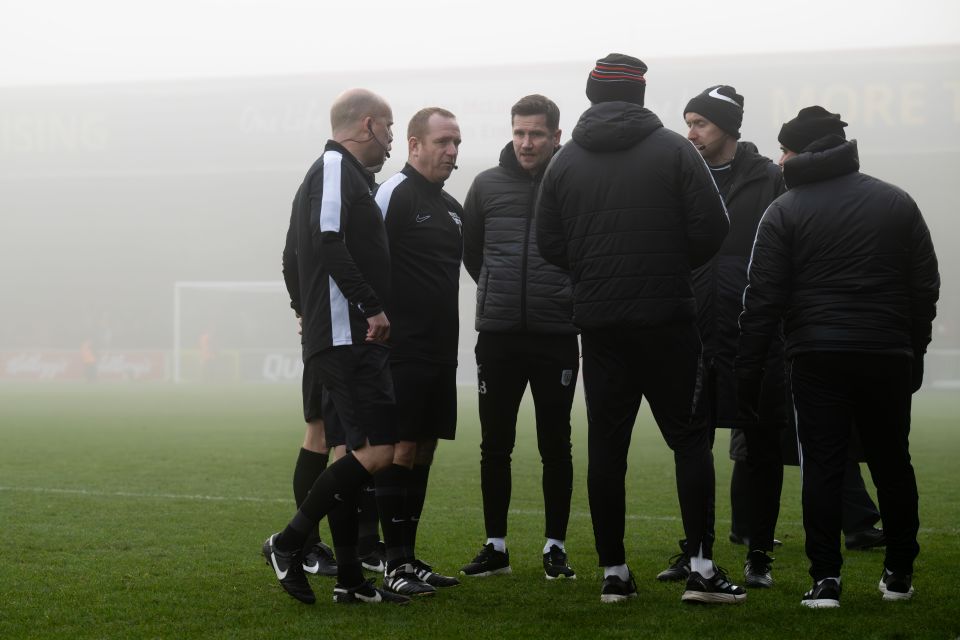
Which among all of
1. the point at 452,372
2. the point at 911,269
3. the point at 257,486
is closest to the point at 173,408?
the point at 257,486

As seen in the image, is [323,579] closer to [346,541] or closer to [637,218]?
[346,541]

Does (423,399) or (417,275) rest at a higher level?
(417,275)

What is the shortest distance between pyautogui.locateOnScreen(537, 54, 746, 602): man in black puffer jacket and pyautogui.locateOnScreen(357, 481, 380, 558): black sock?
3.85ft

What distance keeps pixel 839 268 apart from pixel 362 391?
1.71m

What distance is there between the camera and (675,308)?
443 centimetres

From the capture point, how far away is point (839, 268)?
14.3ft

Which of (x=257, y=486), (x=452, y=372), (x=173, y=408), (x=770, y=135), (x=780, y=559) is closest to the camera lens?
(x=452, y=372)

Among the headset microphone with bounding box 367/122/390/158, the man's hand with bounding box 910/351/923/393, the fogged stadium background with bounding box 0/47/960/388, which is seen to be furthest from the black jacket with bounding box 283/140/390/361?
the fogged stadium background with bounding box 0/47/960/388

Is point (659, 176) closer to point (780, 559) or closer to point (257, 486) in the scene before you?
point (780, 559)

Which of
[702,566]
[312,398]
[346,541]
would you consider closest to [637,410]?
[702,566]

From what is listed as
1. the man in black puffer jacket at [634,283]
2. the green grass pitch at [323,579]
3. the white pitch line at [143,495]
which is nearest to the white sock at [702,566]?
the man in black puffer jacket at [634,283]

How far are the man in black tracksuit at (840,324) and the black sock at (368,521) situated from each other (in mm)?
1707

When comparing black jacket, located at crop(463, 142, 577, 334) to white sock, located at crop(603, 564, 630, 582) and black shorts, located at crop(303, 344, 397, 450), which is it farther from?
white sock, located at crop(603, 564, 630, 582)

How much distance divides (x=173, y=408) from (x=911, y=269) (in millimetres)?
16951
